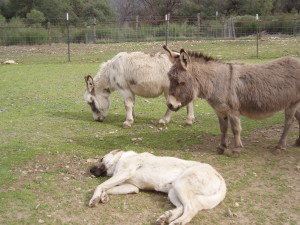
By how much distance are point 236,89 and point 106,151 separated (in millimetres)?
3014

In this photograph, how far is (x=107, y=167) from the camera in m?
6.09

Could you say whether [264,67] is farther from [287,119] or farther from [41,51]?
[41,51]

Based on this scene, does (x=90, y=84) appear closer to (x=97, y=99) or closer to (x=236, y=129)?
(x=97, y=99)

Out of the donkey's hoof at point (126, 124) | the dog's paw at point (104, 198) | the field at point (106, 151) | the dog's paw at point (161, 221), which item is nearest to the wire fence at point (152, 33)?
the field at point (106, 151)

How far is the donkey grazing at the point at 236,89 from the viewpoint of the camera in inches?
276

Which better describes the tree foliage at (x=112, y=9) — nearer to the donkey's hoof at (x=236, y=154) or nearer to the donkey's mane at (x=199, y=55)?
the donkey's mane at (x=199, y=55)

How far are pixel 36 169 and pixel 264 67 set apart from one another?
16.3ft

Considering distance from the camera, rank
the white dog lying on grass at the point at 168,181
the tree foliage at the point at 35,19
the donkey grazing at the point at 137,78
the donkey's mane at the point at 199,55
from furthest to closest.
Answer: the tree foliage at the point at 35,19 → the donkey grazing at the point at 137,78 → the donkey's mane at the point at 199,55 → the white dog lying on grass at the point at 168,181

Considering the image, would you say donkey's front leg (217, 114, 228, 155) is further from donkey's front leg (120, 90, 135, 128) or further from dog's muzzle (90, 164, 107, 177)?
donkey's front leg (120, 90, 135, 128)

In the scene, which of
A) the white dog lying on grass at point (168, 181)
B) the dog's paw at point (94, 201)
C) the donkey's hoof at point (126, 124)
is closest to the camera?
the white dog lying on grass at point (168, 181)

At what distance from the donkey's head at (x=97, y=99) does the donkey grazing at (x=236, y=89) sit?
374 centimetres

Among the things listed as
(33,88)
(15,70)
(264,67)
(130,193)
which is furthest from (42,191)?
(15,70)

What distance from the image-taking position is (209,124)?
9.76 meters

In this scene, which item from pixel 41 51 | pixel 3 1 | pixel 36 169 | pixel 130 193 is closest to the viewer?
pixel 130 193
